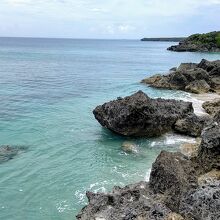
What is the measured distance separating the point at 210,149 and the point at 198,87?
30.3m

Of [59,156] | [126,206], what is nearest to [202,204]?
[126,206]

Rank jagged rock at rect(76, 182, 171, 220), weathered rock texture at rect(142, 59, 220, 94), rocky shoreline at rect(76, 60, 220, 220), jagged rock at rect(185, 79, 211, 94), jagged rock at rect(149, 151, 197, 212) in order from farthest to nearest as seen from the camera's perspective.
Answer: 1. weathered rock texture at rect(142, 59, 220, 94)
2. jagged rock at rect(185, 79, 211, 94)
3. jagged rock at rect(149, 151, 197, 212)
4. jagged rock at rect(76, 182, 171, 220)
5. rocky shoreline at rect(76, 60, 220, 220)

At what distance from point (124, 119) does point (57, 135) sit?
5.32 m

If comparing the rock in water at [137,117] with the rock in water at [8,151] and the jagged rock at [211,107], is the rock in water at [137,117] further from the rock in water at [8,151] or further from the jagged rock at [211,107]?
the rock in water at [8,151]

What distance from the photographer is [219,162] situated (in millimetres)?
20016

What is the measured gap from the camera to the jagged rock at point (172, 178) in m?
15.1

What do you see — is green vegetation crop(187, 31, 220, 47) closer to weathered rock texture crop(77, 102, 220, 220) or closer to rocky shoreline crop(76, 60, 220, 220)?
rocky shoreline crop(76, 60, 220, 220)

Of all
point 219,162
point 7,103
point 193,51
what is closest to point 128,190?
point 219,162

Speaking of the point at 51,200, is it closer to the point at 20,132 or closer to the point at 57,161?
the point at 57,161

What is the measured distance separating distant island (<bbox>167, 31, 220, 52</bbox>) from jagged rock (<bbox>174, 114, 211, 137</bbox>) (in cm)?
12935

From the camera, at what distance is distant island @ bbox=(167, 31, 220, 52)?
157 meters

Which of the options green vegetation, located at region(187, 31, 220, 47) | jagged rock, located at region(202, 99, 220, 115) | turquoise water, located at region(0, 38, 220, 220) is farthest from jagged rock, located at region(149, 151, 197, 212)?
green vegetation, located at region(187, 31, 220, 47)

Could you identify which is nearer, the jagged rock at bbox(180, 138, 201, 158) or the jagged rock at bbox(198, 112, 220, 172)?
the jagged rock at bbox(198, 112, 220, 172)

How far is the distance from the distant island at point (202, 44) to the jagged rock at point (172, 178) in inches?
5616
